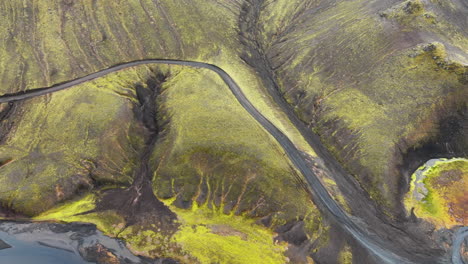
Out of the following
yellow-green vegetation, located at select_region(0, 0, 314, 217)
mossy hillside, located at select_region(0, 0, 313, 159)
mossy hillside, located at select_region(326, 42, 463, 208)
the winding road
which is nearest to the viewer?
the winding road

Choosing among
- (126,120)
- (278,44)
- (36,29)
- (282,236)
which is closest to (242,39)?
(278,44)

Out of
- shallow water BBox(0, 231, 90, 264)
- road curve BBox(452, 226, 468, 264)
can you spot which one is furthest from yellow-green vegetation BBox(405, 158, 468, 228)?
shallow water BBox(0, 231, 90, 264)

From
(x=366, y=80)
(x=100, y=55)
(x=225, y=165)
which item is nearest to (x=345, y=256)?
(x=225, y=165)

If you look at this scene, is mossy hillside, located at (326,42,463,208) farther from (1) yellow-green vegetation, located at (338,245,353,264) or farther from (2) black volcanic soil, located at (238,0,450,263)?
(1) yellow-green vegetation, located at (338,245,353,264)

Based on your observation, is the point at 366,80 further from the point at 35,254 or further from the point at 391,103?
the point at 35,254

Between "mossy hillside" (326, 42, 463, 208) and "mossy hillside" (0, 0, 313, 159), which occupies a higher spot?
"mossy hillside" (0, 0, 313, 159)

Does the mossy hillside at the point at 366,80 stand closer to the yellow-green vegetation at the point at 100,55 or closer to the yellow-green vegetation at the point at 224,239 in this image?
the yellow-green vegetation at the point at 100,55

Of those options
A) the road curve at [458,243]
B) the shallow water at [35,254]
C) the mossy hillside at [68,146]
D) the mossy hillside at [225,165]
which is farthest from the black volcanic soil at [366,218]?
the shallow water at [35,254]
